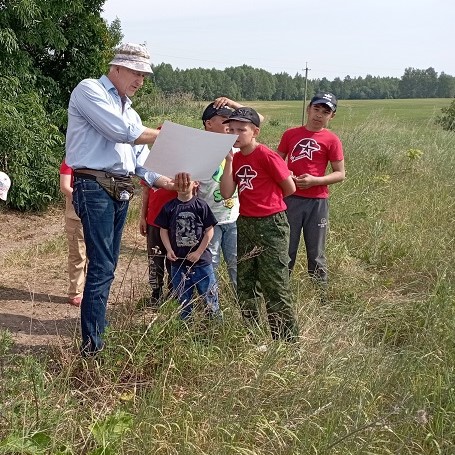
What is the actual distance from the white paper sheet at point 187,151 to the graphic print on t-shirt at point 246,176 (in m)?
0.37

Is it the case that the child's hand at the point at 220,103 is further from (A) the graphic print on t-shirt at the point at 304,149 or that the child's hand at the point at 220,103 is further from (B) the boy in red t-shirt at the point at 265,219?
(A) the graphic print on t-shirt at the point at 304,149

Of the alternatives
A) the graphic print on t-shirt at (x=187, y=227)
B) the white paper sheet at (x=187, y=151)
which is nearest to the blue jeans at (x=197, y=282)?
the graphic print on t-shirt at (x=187, y=227)

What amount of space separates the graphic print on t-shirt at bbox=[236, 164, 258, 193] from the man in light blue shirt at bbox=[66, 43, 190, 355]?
1.40 feet

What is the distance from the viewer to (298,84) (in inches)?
3268

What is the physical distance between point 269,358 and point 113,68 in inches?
69.6

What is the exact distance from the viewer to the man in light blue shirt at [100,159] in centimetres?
316

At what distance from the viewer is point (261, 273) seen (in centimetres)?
366

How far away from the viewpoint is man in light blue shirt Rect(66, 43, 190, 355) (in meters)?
3.16

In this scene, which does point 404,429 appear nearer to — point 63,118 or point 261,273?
point 261,273

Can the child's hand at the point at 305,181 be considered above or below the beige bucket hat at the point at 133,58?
below

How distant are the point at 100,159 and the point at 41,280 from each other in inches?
101

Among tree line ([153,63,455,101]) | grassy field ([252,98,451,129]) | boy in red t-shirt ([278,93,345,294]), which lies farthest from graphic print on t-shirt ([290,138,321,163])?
tree line ([153,63,455,101])

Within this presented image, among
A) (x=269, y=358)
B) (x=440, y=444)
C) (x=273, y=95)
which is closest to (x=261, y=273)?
(x=269, y=358)

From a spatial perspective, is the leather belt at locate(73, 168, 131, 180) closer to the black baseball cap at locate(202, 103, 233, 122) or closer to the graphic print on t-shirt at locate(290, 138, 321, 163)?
the black baseball cap at locate(202, 103, 233, 122)
